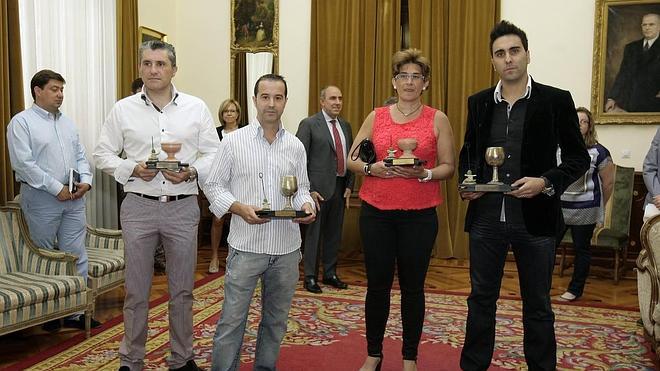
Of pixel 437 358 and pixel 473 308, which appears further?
pixel 437 358

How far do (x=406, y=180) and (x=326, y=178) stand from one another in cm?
229

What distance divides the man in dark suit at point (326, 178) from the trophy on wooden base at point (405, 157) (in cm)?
216

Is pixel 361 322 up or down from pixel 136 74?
down

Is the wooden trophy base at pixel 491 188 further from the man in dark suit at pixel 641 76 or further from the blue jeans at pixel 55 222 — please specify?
the man in dark suit at pixel 641 76

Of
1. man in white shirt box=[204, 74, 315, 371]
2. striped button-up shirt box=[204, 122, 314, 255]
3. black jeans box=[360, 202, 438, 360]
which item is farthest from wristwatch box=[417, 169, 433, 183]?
striped button-up shirt box=[204, 122, 314, 255]

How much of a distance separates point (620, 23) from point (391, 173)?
15.6 ft

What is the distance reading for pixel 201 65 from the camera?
769cm

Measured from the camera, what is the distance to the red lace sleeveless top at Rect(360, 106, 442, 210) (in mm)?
2770

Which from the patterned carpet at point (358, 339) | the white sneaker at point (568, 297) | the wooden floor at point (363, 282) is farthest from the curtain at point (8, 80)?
the white sneaker at point (568, 297)

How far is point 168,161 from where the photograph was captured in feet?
8.99

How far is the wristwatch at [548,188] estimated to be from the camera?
2516 millimetres

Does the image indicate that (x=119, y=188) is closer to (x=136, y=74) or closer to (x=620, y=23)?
(x=136, y=74)

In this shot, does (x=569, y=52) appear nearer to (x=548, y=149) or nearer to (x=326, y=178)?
(x=326, y=178)

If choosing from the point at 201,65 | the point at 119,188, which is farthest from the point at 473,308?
the point at 201,65
